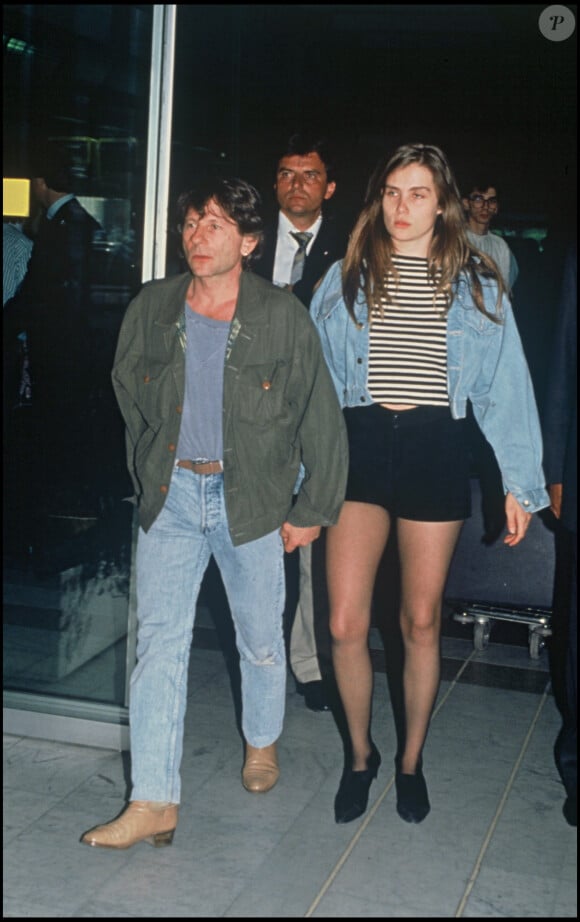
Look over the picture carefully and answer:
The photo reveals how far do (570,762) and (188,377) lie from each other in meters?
1.64

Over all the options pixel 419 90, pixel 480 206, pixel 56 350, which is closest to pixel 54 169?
pixel 56 350

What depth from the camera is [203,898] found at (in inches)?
118

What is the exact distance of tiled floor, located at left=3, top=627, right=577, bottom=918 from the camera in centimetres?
301

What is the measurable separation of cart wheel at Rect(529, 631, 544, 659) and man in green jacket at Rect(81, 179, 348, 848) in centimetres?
199

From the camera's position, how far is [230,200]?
3.29 meters

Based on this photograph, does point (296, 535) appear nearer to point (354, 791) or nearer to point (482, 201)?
point (354, 791)

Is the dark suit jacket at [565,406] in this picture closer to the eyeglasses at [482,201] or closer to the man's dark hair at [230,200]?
the man's dark hair at [230,200]

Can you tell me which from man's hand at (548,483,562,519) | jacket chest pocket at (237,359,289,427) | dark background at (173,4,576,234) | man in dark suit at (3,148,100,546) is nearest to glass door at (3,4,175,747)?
man in dark suit at (3,148,100,546)

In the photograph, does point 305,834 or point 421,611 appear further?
point 421,611

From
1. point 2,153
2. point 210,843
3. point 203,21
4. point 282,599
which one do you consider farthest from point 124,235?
point 203,21

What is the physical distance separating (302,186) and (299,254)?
0.26 m

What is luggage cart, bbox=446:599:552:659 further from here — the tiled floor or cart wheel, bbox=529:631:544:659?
the tiled floor

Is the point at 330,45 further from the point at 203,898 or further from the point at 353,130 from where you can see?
the point at 203,898

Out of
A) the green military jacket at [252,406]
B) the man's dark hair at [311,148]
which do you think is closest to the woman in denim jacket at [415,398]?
the green military jacket at [252,406]
